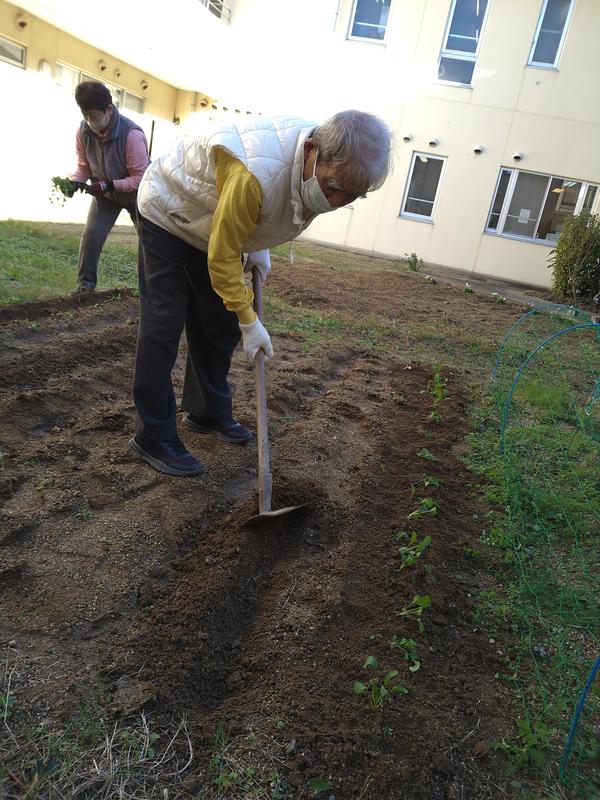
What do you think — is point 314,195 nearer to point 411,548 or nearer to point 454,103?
point 411,548

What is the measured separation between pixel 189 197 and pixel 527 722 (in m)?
2.08

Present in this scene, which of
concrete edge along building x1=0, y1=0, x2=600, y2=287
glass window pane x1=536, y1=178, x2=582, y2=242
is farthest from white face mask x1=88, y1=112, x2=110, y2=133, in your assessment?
glass window pane x1=536, y1=178, x2=582, y2=242

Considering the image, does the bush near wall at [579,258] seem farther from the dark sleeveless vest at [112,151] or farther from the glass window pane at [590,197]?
the dark sleeveless vest at [112,151]

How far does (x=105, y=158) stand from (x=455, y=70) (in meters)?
9.59

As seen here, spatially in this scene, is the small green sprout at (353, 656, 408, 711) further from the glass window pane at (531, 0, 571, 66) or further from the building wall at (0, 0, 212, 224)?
the glass window pane at (531, 0, 571, 66)

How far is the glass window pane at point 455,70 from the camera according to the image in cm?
1161

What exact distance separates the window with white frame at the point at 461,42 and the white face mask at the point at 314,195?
11299 mm

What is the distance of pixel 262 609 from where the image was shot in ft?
6.75

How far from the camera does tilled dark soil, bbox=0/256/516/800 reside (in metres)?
1.61

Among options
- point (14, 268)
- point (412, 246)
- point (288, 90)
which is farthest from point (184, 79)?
point (14, 268)

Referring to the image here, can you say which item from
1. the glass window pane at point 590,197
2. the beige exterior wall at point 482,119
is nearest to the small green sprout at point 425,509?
the beige exterior wall at point 482,119

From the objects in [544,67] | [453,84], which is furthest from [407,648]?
[544,67]

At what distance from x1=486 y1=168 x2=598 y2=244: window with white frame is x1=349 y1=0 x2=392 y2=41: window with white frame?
369cm

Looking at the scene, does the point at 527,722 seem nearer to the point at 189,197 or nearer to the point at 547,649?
the point at 547,649
